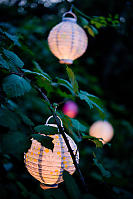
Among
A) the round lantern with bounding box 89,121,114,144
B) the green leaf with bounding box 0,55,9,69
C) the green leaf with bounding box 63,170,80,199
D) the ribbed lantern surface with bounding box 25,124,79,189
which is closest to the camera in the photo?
the green leaf with bounding box 63,170,80,199

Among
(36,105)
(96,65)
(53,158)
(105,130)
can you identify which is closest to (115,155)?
(105,130)

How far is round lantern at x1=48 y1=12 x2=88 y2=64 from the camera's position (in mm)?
1275

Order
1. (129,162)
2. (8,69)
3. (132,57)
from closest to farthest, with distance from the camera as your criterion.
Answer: (8,69), (129,162), (132,57)

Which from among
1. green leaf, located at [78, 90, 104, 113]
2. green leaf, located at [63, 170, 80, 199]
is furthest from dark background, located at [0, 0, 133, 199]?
green leaf, located at [63, 170, 80, 199]

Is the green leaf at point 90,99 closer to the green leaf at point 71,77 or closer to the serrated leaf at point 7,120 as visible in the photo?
the green leaf at point 71,77

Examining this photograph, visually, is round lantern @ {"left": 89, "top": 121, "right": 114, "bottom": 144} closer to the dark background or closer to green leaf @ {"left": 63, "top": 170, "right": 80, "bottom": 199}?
the dark background

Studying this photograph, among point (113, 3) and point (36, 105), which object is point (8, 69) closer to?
point (36, 105)

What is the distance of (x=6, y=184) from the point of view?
1273 mm

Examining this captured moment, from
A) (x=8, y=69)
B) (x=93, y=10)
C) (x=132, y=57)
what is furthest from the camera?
(x=132, y=57)

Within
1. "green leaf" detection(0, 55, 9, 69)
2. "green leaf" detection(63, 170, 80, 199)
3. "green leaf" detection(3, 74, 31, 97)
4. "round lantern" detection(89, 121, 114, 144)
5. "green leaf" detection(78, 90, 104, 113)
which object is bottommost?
"round lantern" detection(89, 121, 114, 144)

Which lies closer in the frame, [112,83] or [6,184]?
[6,184]

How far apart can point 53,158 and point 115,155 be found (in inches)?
128

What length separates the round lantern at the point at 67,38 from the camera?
4.18 ft

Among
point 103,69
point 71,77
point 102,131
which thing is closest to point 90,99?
point 71,77
